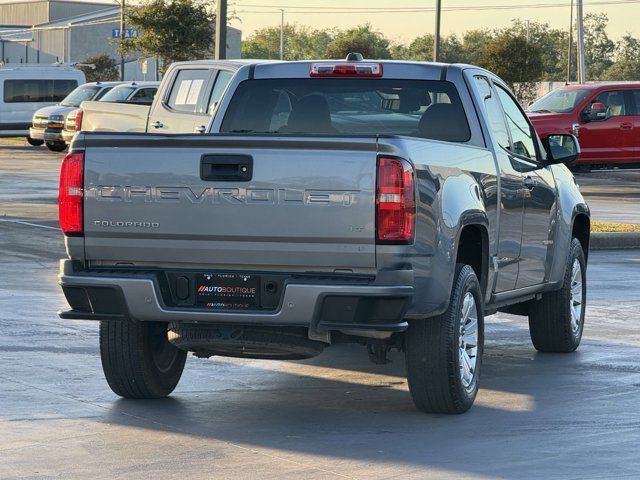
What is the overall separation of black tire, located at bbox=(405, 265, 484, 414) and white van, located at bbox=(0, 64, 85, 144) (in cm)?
3885

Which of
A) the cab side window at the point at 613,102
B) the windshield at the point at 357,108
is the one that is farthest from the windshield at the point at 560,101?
the windshield at the point at 357,108

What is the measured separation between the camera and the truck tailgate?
7.36 metres

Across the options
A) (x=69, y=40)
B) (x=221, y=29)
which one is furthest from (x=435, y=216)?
(x=69, y=40)

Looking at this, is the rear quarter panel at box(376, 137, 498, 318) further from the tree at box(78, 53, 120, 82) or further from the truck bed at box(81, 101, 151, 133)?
the tree at box(78, 53, 120, 82)

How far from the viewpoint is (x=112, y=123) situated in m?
→ 25.5

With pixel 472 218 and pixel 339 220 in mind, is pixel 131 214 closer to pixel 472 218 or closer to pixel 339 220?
pixel 339 220

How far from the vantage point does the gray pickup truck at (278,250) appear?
739 centimetres

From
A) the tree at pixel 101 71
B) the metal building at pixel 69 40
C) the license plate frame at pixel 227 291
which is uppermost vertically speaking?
the metal building at pixel 69 40

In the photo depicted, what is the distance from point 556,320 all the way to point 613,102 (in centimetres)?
2089

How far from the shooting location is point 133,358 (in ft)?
27.3

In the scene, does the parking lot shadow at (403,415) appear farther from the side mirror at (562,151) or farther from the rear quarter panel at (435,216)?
the side mirror at (562,151)

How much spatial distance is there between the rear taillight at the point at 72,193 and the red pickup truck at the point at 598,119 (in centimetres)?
2218

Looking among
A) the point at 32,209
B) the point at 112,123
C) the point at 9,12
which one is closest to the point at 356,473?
the point at 32,209

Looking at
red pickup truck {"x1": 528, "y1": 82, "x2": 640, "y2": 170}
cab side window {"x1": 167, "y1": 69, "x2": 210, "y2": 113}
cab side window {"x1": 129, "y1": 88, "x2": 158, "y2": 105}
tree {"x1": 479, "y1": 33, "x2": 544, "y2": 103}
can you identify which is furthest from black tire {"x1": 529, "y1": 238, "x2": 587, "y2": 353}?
tree {"x1": 479, "y1": 33, "x2": 544, "y2": 103}
